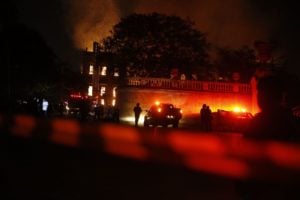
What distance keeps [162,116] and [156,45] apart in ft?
90.8

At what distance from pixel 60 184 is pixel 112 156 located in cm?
630

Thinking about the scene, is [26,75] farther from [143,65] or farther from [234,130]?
[234,130]

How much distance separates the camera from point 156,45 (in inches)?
2694

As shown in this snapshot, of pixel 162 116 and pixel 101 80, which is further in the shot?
pixel 101 80

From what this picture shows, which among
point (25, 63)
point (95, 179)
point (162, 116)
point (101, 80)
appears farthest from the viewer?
point (101, 80)

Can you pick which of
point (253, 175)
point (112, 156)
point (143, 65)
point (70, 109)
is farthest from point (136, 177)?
point (143, 65)

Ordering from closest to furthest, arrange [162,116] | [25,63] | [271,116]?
[271,116] < [162,116] < [25,63]

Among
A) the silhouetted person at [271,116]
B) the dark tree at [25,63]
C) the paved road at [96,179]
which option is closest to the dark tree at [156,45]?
the dark tree at [25,63]

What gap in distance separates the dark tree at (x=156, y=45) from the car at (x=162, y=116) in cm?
2418

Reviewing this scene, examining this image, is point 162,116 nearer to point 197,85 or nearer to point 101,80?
point 197,85

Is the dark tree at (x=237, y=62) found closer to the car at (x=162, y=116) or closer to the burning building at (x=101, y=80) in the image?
the burning building at (x=101, y=80)

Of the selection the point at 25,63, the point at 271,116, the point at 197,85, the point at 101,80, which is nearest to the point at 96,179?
the point at 271,116

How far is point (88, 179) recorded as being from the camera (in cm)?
1292

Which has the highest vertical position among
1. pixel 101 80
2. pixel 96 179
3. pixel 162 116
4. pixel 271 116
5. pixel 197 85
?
pixel 101 80
